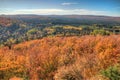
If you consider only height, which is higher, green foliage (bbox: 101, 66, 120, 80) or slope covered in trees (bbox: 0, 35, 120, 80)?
green foliage (bbox: 101, 66, 120, 80)

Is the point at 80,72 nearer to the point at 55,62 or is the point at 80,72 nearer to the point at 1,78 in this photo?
the point at 1,78

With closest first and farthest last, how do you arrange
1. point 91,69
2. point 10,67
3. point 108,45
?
1. point 91,69
2. point 10,67
3. point 108,45

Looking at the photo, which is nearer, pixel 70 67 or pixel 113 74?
pixel 113 74

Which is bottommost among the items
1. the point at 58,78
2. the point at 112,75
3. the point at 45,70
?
the point at 45,70

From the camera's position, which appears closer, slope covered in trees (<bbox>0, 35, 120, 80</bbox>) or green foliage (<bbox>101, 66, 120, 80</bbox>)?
green foliage (<bbox>101, 66, 120, 80</bbox>)

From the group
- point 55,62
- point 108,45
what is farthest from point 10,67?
point 108,45

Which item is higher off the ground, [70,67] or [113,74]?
[113,74]

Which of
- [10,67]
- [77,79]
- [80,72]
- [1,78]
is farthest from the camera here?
[10,67]

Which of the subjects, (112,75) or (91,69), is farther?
(91,69)

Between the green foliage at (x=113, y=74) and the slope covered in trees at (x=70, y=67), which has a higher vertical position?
the green foliage at (x=113, y=74)

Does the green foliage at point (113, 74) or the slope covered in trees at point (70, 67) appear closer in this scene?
the green foliage at point (113, 74)

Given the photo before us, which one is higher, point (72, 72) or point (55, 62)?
point (72, 72)
